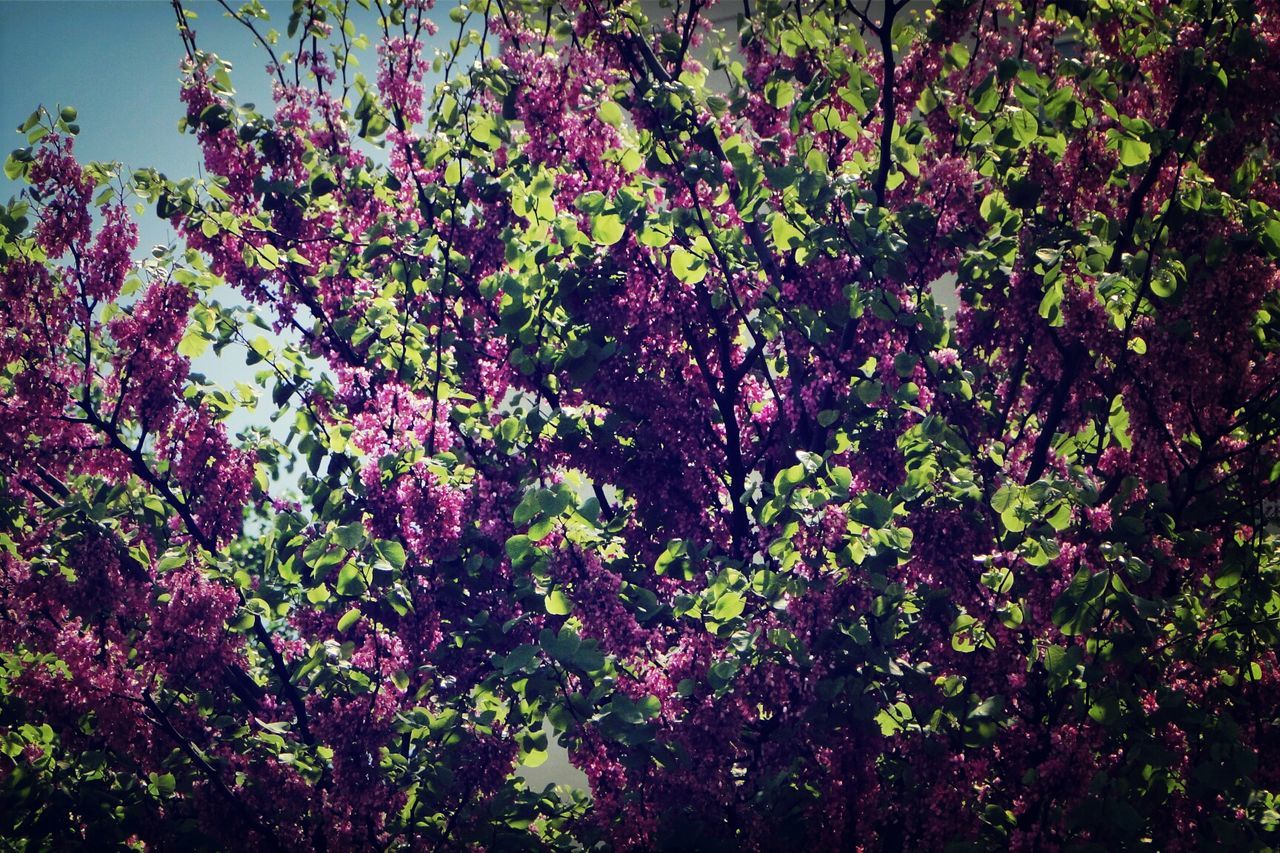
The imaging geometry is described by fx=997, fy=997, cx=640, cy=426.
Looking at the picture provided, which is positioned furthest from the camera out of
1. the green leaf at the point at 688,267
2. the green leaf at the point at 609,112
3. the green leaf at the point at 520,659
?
the green leaf at the point at 609,112

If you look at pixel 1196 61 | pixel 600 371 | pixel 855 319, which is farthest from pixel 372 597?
pixel 1196 61

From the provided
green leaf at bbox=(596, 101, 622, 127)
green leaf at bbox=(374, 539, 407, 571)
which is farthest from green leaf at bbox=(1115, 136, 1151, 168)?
green leaf at bbox=(374, 539, 407, 571)

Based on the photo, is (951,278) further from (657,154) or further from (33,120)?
(33,120)

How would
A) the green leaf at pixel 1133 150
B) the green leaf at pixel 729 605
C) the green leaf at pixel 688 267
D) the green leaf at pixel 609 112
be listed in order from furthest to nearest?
the green leaf at pixel 609 112 → the green leaf at pixel 688 267 → the green leaf at pixel 729 605 → the green leaf at pixel 1133 150

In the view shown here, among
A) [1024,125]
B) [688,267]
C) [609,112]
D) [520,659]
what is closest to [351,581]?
[520,659]

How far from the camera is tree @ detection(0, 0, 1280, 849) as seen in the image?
12.5 feet

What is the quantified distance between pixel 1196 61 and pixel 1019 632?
224 centimetres

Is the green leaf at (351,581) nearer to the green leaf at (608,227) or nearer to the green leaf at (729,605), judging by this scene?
the green leaf at (729,605)

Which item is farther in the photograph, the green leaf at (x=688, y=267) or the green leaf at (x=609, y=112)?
the green leaf at (x=609, y=112)

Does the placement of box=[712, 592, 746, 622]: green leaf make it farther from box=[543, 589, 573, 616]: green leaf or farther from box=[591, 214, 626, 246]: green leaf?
box=[591, 214, 626, 246]: green leaf

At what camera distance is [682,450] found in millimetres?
4742

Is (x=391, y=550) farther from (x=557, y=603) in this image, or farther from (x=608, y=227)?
(x=608, y=227)

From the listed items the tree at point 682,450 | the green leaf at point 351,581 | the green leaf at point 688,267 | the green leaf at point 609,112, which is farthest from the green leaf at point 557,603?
Answer: the green leaf at point 609,112

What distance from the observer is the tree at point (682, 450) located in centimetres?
382
